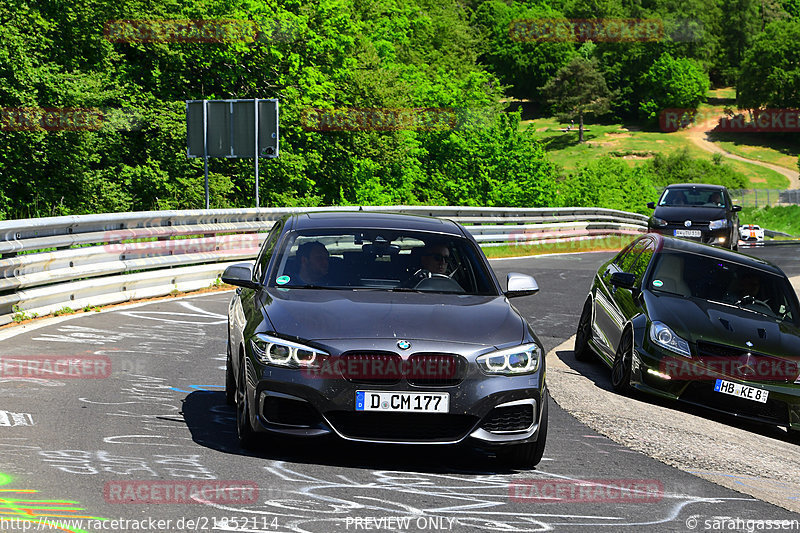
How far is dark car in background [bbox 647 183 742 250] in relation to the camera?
1011 inches

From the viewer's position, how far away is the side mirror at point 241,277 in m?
7.21

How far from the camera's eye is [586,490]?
231 inches

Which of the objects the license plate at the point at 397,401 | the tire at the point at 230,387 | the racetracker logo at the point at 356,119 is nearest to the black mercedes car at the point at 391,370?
the license plate at the point at 397,401

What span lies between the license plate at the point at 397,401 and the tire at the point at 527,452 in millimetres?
601

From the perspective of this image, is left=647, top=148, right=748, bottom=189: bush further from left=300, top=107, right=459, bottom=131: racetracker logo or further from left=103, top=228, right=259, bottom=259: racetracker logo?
left=103, top=228, right=259, bottom=259: racetracker logo

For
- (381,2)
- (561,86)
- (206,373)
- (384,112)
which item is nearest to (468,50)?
(381,2)

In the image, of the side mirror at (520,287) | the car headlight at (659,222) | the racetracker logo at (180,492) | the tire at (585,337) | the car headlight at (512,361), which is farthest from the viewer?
the car headlight at (659,222)

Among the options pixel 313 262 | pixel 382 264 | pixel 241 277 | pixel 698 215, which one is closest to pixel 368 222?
pixel 382 264

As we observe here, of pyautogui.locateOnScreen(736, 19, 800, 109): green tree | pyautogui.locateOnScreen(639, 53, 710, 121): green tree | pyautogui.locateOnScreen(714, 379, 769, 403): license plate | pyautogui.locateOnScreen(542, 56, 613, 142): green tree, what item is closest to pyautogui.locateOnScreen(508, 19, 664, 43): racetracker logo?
pyautogui.locateOnScreen(639, 53, 710, 121): green tree

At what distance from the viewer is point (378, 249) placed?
7.40m

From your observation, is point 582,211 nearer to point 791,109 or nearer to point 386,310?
point 386,310

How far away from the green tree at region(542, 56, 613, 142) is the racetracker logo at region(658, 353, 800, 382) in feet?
493

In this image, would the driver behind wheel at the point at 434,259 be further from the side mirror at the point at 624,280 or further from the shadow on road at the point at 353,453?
the side mirror at the point at 624,280

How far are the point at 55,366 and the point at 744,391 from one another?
563 centimetres
